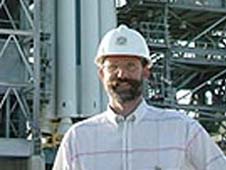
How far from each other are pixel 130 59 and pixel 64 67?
1430cm

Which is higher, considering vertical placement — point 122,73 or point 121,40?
point 121,40

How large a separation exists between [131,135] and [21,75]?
13.8 m

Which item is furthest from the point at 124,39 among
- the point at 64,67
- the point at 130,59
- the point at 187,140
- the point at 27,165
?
the point at 64,67

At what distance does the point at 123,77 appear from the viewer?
13.0ft

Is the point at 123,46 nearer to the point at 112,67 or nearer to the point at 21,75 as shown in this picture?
the point at 112,67

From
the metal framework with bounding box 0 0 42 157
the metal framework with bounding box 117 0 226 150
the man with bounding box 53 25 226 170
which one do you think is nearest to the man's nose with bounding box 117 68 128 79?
the man with bounding box 53 25 226 170

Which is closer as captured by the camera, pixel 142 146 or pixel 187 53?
pixel 142 146

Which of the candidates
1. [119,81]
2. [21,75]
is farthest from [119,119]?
[21,75]

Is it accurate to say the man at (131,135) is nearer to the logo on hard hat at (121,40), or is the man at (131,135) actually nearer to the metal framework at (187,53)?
the logo on hard hat at (121,40)

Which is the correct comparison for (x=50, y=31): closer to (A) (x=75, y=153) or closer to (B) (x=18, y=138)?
(B) (x=18, y=138)

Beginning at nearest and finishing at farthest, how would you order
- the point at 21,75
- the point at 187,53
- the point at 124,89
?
1. the point at 124,89
2. the point at 21,75
3. the point at 187,53

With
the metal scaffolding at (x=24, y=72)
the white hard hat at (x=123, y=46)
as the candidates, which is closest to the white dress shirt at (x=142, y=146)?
the white hard hat at (x=123, y=46)

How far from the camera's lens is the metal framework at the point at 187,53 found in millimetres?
20047

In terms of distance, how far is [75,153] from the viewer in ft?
13.4
